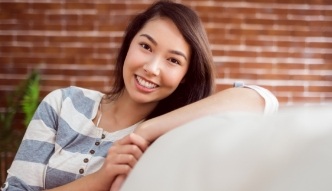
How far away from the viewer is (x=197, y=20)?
4.99 ft

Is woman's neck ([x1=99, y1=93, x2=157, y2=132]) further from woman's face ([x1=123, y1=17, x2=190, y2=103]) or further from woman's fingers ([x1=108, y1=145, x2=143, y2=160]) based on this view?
woman's fingers ([x1=108, y1=145, x2=143, y2=160])

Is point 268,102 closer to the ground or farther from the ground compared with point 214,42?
closer to the ground

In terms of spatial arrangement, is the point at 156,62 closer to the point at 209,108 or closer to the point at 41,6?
the point at 209,108

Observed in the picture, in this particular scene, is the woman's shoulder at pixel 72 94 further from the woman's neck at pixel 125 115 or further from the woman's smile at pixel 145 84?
the woman's smile at pixel 145 84

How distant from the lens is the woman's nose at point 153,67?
1420mm

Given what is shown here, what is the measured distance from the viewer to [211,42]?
357cm

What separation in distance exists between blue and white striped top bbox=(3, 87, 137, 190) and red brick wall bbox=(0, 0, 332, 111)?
194cm

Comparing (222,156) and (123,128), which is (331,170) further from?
(123,128)

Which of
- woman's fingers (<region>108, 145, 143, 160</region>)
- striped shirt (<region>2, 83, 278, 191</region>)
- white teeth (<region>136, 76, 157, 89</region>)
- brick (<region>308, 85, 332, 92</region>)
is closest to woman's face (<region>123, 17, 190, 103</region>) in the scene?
white teeth (<region>136, 76, 157, 89</region>)

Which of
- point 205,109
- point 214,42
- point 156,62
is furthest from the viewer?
point 214,42

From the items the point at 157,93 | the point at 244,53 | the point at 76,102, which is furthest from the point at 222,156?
the point at 244,53

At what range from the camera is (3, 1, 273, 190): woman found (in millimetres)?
1437

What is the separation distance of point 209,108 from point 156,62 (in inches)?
14.1

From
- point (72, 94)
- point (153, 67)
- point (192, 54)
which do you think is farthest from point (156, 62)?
point (72, 94)
